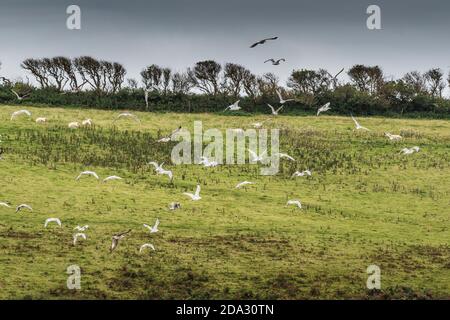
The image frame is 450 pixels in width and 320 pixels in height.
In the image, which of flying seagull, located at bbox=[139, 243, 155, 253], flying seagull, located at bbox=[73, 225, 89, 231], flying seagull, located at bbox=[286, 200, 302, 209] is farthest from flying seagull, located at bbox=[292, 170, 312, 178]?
flying seagull, located at bbox=[139, 243, 155, 253]

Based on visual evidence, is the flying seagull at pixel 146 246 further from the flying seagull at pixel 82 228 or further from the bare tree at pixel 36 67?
the bare tree at pixel 36 67

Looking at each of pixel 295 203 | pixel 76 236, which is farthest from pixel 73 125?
pixel 76 236

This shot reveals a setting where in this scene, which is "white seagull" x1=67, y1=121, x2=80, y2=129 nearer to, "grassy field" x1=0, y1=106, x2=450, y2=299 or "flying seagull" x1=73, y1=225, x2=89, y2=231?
"grassy field" x1=0, y1=106, x2=450, y2=299

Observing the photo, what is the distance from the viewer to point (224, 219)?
3409 cm

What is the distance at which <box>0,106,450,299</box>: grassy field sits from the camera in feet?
78.6

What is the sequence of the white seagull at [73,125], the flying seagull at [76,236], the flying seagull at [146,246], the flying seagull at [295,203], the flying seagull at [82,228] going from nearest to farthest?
the flying seagull at [146,246] → the flying seagull at [76,236] → the flying seagull at [82,228] → the flying seagull at [295,203] → the white seagull at [73,125]

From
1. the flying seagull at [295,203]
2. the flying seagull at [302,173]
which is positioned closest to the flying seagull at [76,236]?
the flying seagull at [295,203]

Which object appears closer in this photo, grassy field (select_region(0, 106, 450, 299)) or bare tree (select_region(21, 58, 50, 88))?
grassy field (select_region(0, 106, 450, 299))

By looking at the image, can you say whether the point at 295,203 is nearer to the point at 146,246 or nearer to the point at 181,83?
the point at 146,246

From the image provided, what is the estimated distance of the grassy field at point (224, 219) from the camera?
2397 cm

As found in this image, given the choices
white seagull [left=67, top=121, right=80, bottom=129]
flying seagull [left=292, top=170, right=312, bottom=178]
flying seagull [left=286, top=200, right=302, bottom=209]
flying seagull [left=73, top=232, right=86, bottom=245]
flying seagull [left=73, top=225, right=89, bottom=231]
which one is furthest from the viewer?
white seagull [left=67, top=121, right=80, bottom=129]
